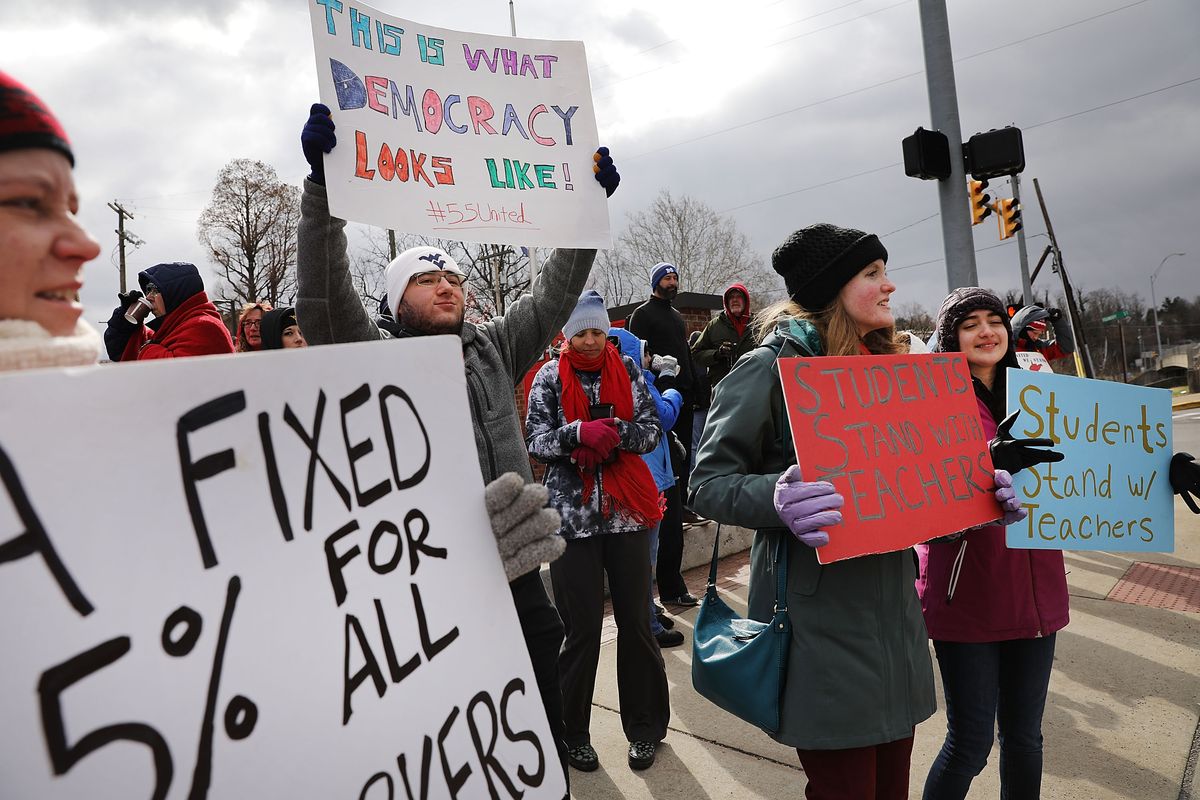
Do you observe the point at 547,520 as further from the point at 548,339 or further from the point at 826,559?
the point at 548,339

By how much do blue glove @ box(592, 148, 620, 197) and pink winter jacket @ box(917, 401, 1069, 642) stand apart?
1.47m

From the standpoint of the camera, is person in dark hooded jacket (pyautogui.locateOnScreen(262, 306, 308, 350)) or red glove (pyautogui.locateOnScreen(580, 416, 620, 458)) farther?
person in dark hooded jacket (pyautogui.locateOnScreen(262, 306, 308, 350))

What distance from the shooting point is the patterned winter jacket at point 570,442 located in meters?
3.21

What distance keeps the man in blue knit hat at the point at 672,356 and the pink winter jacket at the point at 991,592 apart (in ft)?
9.18

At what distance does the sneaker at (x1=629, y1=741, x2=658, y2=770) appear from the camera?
3.11 meters

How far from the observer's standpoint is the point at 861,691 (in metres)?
1.77

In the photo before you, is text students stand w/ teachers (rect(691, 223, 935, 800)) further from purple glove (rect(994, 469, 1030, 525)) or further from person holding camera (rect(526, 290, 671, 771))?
person holding camera (rect(526, 290, 671, 771))

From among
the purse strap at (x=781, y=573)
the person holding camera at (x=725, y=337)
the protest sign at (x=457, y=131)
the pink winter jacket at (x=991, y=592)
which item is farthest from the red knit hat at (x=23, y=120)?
the person holding camera at (x=725, y=337)

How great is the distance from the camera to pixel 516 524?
1.39m

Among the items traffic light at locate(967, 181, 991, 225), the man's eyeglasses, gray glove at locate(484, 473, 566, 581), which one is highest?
traffic light at locate(967, 181, 991, 225)

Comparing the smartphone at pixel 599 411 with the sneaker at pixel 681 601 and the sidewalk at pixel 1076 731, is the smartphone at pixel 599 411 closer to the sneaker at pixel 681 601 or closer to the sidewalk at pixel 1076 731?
the sidewalk at pixel 1076 731

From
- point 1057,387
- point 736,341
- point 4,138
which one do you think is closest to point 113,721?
point 4,138

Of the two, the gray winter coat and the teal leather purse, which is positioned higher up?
the gray winter coat

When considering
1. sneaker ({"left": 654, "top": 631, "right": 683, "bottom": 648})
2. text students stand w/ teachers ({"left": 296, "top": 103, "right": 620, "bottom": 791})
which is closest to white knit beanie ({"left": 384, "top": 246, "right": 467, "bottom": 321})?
text students stand w/ teachers ({"left": 296, "top": 103, "right": 620, "bottom": 791})
